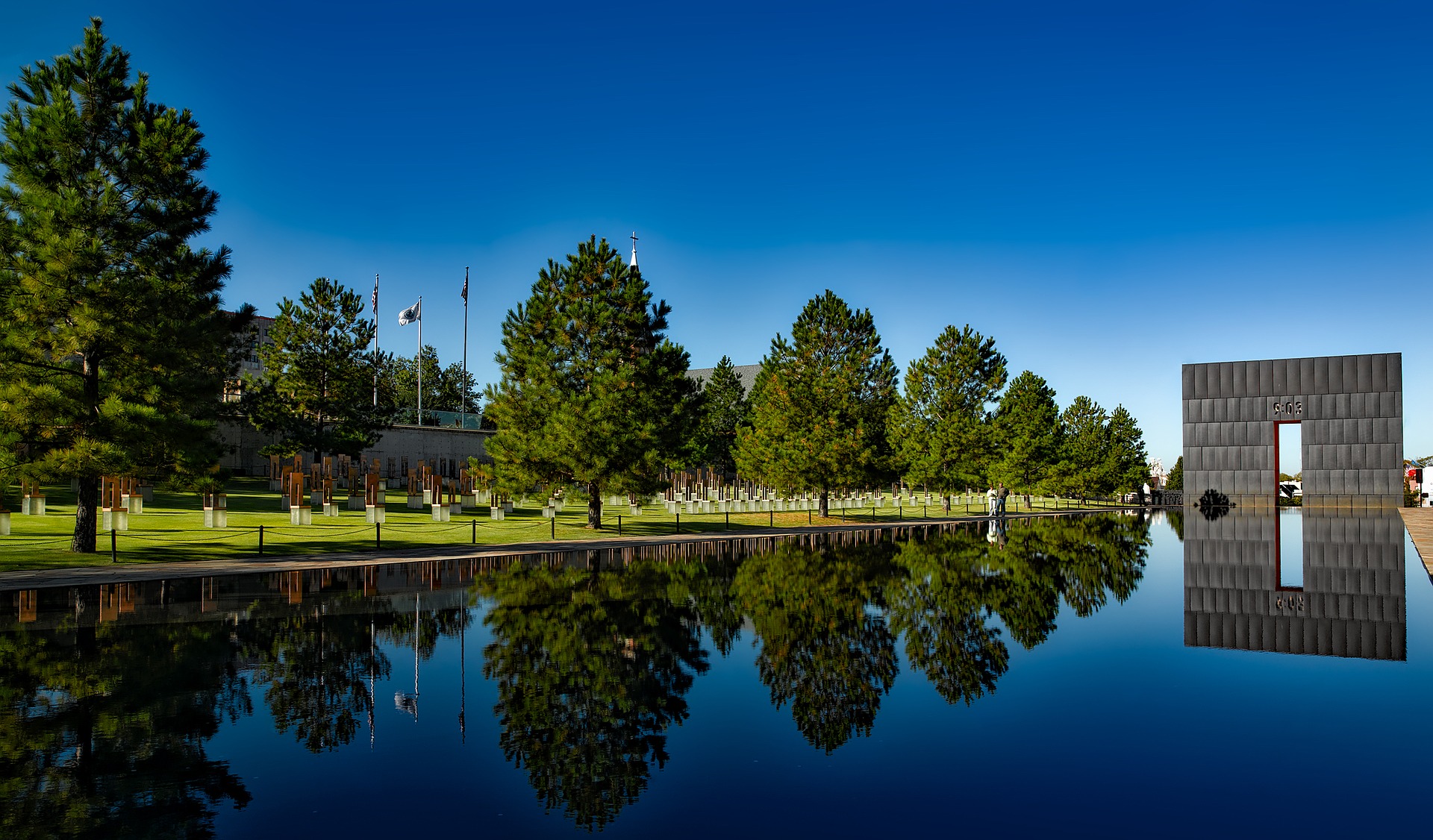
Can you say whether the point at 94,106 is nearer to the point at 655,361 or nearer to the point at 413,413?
the point at 655,361

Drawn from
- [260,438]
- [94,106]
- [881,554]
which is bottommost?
[881,554]

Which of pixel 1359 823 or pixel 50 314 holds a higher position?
pixel 50 314

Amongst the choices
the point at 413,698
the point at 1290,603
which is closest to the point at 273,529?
the point at 413,698

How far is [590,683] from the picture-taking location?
1065 centimetres

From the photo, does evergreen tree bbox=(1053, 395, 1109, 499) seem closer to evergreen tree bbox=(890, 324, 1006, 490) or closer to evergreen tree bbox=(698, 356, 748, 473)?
evergreen tree bbox=(890, 324, 1006, 490)

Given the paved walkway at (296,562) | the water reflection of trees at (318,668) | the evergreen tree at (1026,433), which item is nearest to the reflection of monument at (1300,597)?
the water reflection of trees at (318,668)

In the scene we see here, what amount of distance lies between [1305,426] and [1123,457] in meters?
15.5

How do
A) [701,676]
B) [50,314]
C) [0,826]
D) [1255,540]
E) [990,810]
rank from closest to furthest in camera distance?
[0,826], [990,810], [701,676], [50,314], [1255,540]

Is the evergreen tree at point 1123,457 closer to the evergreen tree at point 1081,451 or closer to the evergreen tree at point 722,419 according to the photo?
the evergreen tree at point 1081,451

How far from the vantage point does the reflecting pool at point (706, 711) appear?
685cm

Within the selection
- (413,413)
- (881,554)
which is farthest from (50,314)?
(413,413)

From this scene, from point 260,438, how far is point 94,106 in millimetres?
46209

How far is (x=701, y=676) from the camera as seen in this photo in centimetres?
1138

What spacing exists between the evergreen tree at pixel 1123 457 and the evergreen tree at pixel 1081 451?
0.64 meters
